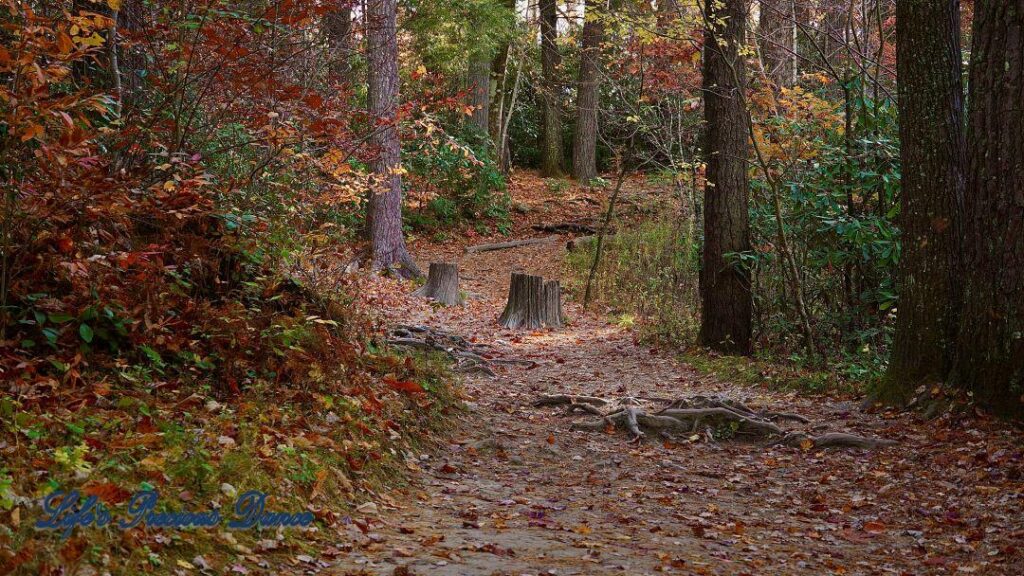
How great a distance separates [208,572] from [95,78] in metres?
4.74

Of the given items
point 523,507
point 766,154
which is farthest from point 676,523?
point 766,154

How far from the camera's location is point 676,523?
5.03 metres

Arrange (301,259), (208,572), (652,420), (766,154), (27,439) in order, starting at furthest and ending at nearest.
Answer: (766,154), (652,420), (301,259), (27,439), (208,572)

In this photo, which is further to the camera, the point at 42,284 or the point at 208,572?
the point at 42,284

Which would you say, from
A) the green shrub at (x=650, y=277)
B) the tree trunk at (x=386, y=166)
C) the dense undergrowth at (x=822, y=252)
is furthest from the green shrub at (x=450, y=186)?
the dense undergrowth at (x=822, y=252)

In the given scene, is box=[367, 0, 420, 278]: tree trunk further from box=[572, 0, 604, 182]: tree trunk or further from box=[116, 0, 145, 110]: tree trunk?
box=[572, 0, 604, 182]: tree trunk

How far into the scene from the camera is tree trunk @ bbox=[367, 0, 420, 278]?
13.8m

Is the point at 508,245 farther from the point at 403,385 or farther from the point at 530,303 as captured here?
the point at 403,385

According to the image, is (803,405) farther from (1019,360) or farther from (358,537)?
(358,537)

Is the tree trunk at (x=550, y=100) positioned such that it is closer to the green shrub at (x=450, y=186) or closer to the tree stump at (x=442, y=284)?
the green shrub at (x=450, y=186)

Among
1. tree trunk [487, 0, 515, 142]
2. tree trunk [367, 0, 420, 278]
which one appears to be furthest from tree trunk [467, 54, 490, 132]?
tree trunk [367, 0, 420, 278]

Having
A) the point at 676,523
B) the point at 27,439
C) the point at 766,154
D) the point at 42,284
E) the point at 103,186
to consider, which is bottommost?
the point at 676,523

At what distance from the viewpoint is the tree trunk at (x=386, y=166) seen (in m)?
13.8

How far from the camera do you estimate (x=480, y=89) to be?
2284 cm
